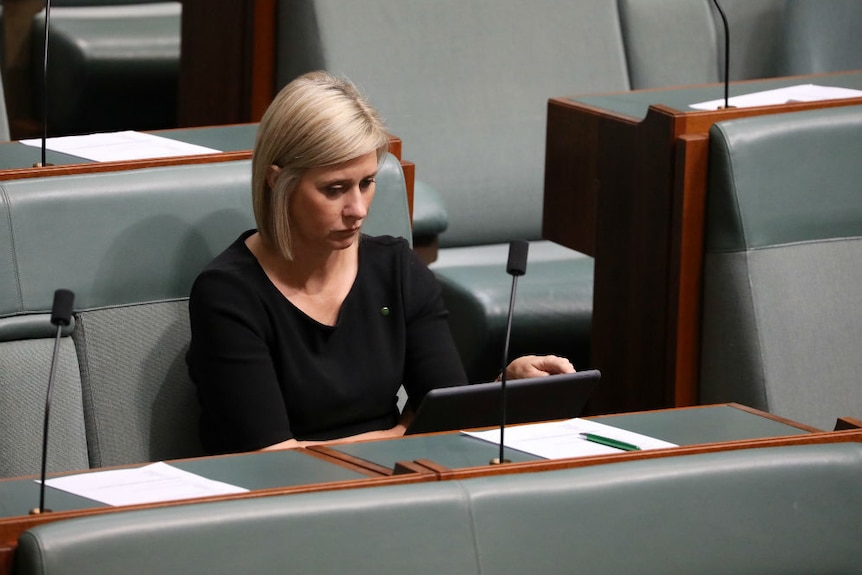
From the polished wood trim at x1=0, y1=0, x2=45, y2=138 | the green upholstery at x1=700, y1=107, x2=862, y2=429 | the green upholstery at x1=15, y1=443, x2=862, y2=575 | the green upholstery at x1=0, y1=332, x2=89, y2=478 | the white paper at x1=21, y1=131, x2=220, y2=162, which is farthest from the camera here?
the polished wood trim at x1=0, y1=0, x2=45, y2=138

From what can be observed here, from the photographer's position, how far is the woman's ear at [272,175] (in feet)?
5.56

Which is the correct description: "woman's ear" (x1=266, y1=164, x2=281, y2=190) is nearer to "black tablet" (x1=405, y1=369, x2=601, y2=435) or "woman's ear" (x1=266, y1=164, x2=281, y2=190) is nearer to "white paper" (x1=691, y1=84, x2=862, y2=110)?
"black tablet" (x1=405, y1=369, x2=601, y2=435)

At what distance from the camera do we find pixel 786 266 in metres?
1.98

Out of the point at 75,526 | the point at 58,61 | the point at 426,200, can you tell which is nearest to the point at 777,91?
the point at 426,200

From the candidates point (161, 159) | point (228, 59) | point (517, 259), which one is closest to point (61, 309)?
point (517, 259)

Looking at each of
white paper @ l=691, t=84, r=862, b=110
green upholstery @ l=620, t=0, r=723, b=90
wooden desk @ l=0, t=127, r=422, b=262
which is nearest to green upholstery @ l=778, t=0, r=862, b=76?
green upholstery @ l=620, t=0, r=723, b=90

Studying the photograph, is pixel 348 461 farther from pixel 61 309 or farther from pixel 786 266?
pixel 786 266

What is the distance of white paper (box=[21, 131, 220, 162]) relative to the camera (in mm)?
1865

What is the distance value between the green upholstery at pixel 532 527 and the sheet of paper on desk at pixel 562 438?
79mm

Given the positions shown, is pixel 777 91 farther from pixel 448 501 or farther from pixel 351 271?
pixel 448 501

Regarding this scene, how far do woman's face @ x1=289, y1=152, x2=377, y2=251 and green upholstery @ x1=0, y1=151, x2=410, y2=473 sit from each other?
5.5 inches

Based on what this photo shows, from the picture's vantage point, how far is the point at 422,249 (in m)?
2.53

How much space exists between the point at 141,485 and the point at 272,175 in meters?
0.53

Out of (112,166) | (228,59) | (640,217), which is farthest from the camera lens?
Answer: (228,59)
